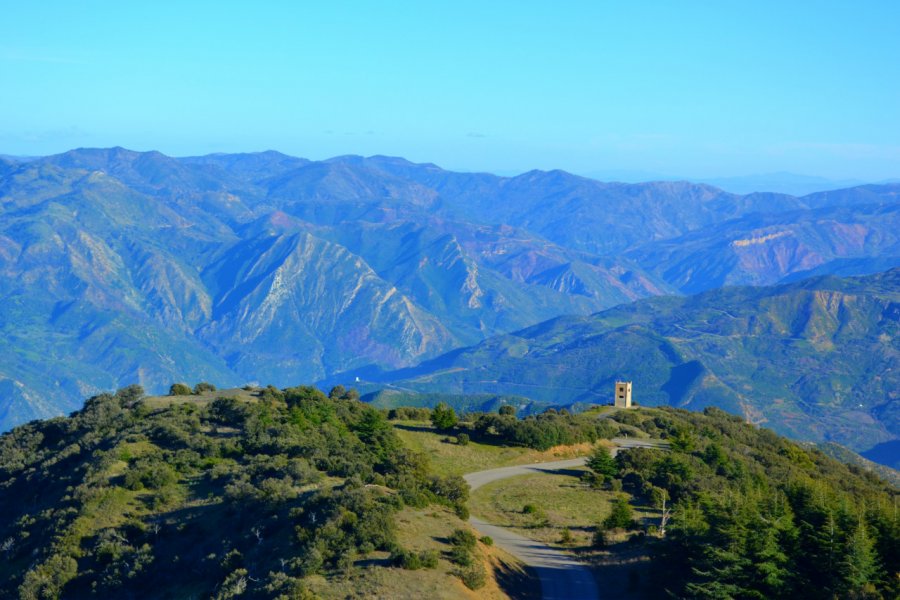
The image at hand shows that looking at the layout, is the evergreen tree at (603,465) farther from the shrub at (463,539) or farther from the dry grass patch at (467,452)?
the shrub at (463,539)

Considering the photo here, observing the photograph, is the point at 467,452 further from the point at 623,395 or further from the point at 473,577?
the point at 623,395

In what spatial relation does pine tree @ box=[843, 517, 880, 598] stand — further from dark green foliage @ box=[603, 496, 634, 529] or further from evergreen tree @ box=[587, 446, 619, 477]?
evergreen tree @ box=[587, 446, 619, 477]

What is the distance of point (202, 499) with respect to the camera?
216 feet

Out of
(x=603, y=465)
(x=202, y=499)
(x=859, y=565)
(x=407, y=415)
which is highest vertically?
(x=859, y=565)

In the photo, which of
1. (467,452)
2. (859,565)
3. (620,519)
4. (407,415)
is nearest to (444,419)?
(467,452)

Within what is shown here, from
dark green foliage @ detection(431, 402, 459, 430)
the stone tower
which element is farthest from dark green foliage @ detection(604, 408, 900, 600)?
the stone tower

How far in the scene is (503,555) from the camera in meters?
59.5

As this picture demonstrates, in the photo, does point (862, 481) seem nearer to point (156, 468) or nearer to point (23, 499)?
point (156, 468)

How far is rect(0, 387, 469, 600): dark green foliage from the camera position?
5181cm

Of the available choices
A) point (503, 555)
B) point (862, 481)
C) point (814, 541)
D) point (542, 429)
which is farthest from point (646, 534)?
point (862, 481)

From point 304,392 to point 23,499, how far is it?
3402 centimetres

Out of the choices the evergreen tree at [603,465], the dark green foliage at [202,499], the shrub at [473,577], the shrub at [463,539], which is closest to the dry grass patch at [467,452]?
the dark green foliage at [202,499]

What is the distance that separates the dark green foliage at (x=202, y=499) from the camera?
170ft

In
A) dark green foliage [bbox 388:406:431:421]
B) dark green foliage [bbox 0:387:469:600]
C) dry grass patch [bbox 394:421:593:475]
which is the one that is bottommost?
dark green foliage [bbox 388:406:431:421]
